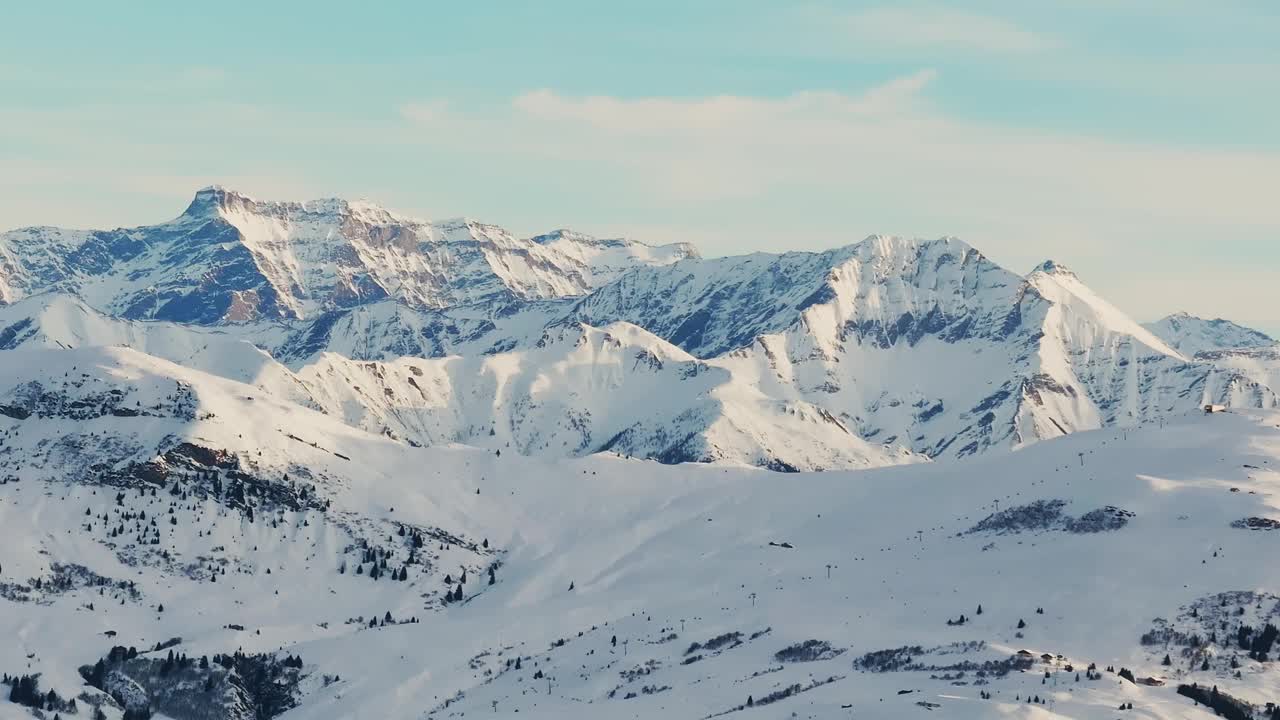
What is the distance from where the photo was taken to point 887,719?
19912 centimetres

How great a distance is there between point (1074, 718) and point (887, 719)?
2006cm

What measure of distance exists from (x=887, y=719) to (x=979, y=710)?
32.2 feet

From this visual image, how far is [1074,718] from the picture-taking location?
654 feet

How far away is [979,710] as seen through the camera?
651ft

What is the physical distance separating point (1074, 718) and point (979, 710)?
411 inches
